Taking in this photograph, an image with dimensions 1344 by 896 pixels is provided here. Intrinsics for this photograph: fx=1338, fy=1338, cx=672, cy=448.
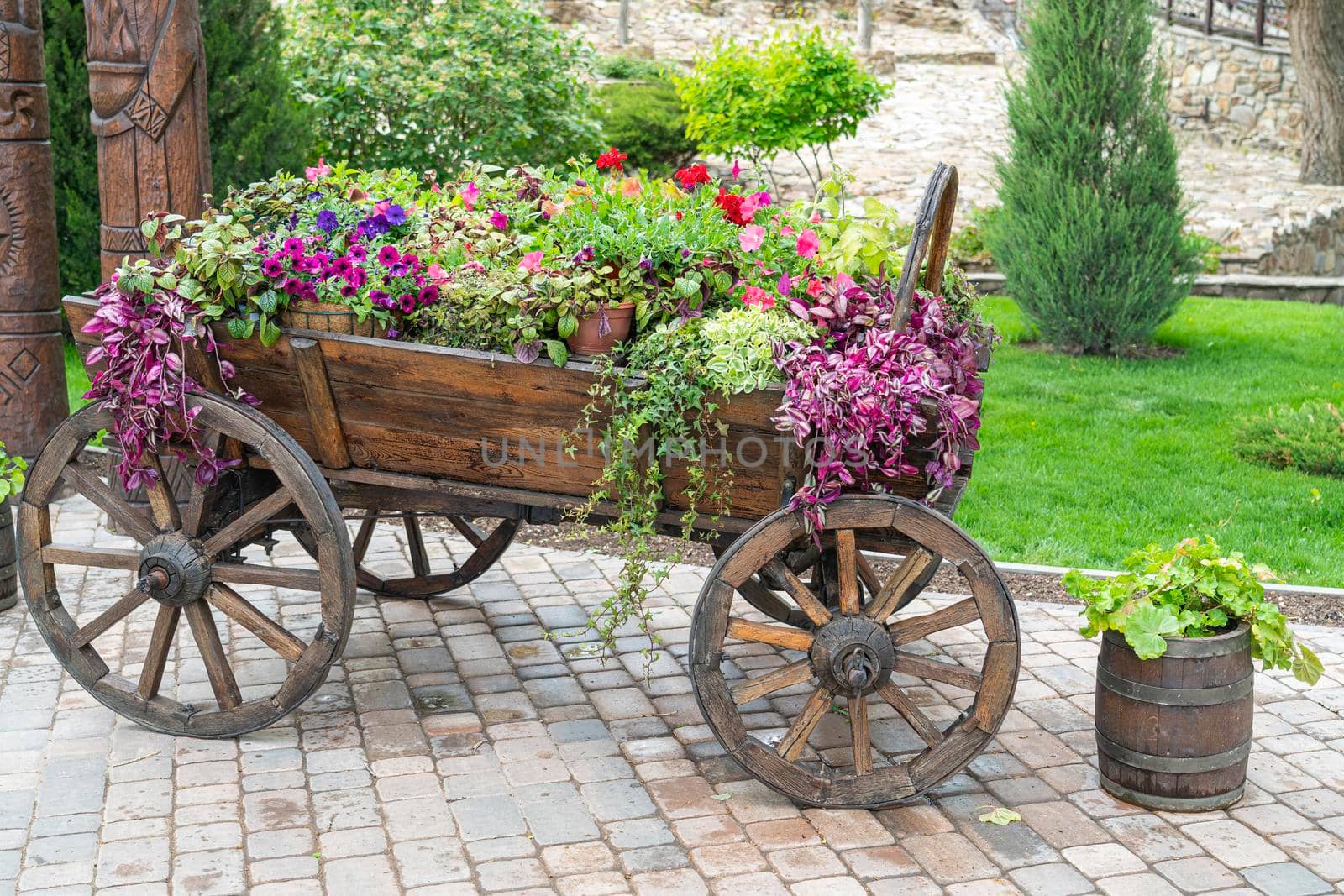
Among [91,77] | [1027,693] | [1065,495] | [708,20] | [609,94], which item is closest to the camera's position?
[1027,693]

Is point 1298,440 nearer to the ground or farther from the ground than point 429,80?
nearer to the ground

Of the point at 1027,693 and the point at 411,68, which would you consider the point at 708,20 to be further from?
the point at 1027,693

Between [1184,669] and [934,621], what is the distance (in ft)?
2.05

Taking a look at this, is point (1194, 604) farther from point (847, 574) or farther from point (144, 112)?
point (144, 112)

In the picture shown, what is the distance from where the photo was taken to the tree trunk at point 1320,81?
13.6 metres

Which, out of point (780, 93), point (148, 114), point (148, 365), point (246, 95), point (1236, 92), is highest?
point (1236, 92)

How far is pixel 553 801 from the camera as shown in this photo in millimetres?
3486

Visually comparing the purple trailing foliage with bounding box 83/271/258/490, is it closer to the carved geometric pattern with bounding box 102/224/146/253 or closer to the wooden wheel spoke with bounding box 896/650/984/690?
the carved geometric pattern with bounding box 102/224/146/253

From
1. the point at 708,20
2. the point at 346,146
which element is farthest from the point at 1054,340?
the point at 708,20

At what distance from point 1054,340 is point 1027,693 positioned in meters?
5.79

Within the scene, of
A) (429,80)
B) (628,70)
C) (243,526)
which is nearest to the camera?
(243,526)

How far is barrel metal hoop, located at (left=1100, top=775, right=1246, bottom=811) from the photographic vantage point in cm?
344

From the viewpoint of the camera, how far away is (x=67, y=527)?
18.8 feet

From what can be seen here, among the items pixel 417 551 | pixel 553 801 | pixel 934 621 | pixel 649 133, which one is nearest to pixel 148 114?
pixel 417 551
